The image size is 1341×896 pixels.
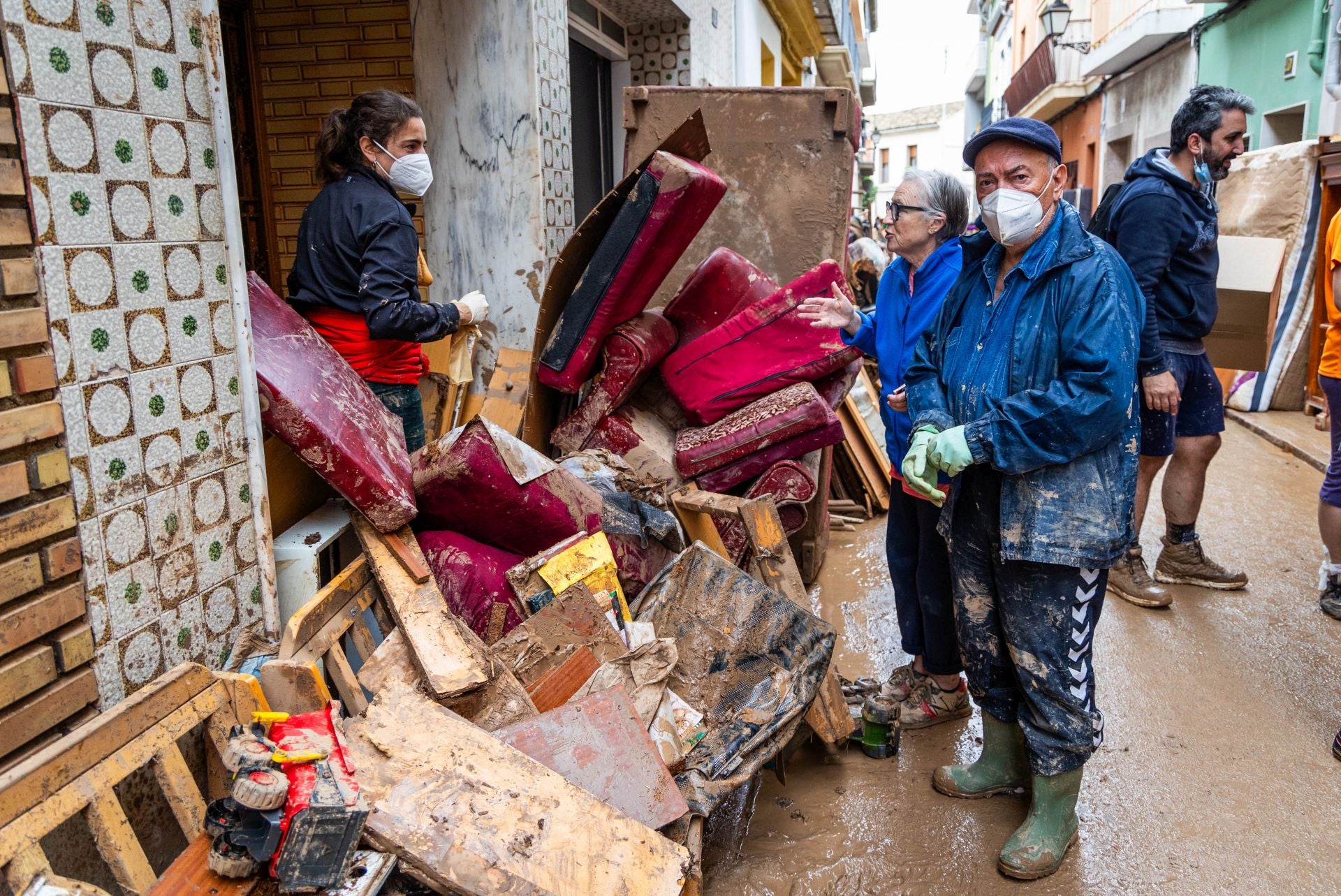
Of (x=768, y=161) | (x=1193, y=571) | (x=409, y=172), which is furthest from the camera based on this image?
(x=768, y=161)

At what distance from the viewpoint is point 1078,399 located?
2203mm

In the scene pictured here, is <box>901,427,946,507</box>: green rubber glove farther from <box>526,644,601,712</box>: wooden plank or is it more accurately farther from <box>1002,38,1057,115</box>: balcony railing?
<box>1002,38,1057,115</box>: balcony railing

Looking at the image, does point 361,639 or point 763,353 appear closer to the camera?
point 361,639

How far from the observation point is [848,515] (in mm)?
5617

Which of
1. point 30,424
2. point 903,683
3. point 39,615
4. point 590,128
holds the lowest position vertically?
point 903,683

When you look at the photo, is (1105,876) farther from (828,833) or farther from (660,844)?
(660,844)

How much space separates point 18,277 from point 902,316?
236 cm

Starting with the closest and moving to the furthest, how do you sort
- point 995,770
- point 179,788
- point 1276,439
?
point 179,788 < point 995,770 < point 1276,439

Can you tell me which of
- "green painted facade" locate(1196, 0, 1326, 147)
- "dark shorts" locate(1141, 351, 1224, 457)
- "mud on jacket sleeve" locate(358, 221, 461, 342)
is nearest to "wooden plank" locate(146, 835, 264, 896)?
"mud on jacket sleeve" locate(358, 221, 461, 342)

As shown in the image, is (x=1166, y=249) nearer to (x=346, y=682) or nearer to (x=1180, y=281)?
(x=1180, y=281)

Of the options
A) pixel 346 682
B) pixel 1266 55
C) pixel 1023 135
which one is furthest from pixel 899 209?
pixel 1266 55

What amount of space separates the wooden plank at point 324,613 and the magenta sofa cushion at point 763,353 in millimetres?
1856

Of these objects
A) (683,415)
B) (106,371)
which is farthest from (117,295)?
(683,415)

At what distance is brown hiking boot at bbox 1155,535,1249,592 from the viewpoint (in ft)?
14.1
